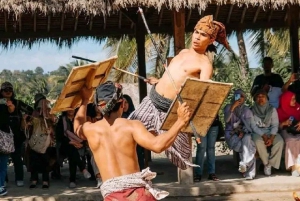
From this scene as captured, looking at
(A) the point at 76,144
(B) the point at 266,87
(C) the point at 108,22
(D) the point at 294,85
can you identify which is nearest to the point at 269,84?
(B) the point at 266,87

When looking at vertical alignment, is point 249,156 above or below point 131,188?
below

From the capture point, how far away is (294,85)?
35.0ft

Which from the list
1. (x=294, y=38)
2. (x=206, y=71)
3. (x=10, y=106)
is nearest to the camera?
(x=206, y=71)

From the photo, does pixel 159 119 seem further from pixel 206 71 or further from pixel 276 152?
pixel 276 152

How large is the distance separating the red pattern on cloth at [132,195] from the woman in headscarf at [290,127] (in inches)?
208

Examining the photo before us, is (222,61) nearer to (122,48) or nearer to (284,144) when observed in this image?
(122,48)

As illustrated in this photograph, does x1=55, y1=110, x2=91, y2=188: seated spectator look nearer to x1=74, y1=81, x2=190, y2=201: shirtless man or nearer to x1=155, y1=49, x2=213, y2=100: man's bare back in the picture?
x1=155, y1=49, x2=213, y2=100: man's bare back

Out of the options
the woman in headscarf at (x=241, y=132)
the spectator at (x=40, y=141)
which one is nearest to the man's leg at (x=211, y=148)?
the woman in headscarf at (x=241, y=132)

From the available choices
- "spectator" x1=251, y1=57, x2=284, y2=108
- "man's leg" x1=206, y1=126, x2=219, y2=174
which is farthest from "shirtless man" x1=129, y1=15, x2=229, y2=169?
"spectator" x1=251, y1=57, x2=284, y2=108

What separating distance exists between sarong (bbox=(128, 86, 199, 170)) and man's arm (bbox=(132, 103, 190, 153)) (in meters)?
1.86

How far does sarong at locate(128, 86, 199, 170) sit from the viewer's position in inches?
285

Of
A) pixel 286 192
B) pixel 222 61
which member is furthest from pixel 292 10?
pixel 222 61

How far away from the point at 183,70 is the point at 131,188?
2155 mm

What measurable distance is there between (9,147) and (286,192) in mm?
3544
